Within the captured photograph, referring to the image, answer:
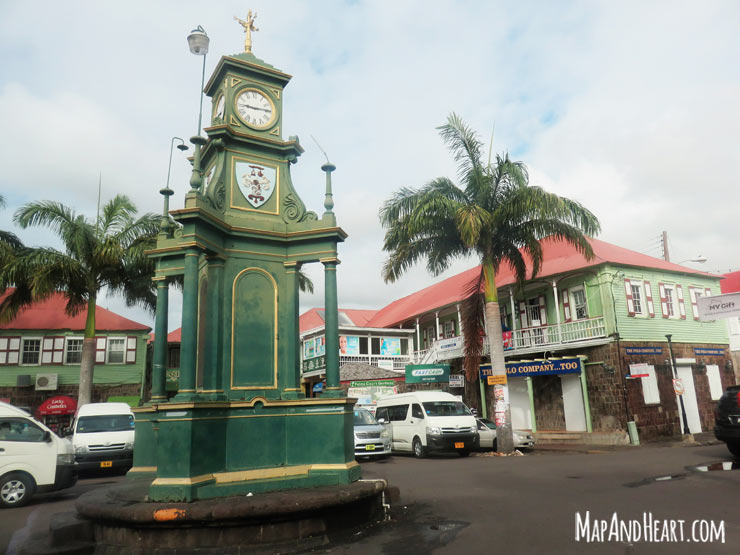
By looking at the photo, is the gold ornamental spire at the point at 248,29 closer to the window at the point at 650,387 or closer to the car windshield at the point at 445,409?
the car windshield at the point at 445,409

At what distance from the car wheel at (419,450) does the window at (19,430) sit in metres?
11.1

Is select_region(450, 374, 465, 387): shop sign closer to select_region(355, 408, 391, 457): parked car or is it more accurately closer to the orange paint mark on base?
select_region(355, 408, 391, 457): parked car

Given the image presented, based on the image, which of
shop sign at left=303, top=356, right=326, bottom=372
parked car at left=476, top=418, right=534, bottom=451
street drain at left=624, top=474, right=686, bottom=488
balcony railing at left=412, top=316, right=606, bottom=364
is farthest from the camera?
shop sign at left=303, top=356, right=326, bottom=372

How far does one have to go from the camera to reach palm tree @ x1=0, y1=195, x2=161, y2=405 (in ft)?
69.6

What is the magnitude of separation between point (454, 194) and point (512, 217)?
2087 millimetres

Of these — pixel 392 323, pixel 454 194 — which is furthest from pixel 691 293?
pixel 392 323

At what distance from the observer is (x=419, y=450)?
59.7ft

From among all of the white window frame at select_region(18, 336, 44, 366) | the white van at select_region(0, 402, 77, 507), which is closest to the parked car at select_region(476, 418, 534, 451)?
the white van at select_region(0, 402, 77, 507)

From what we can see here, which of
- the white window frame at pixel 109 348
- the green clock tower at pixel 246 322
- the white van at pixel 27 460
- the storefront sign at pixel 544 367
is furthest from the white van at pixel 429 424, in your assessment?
the white window frame at pixel 109 348

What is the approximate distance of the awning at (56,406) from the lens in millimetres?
30297

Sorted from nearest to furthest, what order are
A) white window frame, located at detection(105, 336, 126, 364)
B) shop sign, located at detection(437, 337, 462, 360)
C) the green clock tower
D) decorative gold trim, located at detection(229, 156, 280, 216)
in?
the green clock tower
decorative gold trim, located at detection(229, 156, 280, 216)
shop sign, located at detection(437, 337, 462, 360)
white window frame, located at detection(105, 336, 126, 364)

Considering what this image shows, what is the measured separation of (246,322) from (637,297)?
2036 cm

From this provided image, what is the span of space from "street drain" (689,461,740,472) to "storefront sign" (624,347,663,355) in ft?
33.6

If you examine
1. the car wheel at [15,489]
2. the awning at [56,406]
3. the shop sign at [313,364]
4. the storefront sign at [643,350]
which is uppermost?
the shop sign at [313,364]
